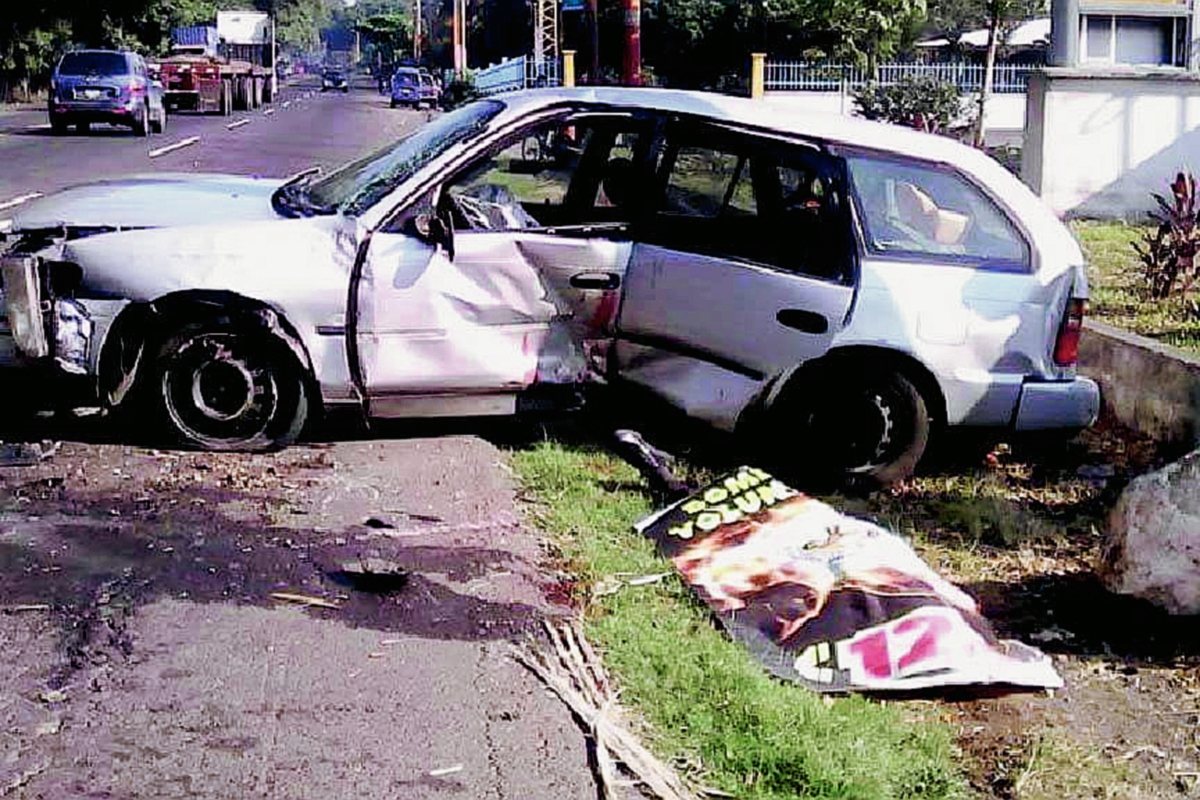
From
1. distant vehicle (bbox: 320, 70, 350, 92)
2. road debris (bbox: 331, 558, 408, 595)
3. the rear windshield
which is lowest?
road debris (bbox: 331, 558, 408, 595)

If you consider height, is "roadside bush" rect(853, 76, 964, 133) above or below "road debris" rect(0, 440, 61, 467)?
above

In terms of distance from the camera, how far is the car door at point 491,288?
738 cm

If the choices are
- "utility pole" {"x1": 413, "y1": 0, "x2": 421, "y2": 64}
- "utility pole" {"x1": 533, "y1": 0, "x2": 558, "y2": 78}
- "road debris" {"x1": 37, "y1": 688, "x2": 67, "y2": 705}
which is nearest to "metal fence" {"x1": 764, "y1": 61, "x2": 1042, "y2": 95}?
"utility pole" {"x1": 533, "y1": 0, "x2": 558, "y2": 78}

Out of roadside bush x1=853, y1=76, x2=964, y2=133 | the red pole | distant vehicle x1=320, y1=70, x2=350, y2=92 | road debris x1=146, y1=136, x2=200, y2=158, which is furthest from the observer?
distant vehicle x1=320, y1=70, x2=350, y2=92

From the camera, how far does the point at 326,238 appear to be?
7.38 meters

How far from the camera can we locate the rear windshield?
116 ft

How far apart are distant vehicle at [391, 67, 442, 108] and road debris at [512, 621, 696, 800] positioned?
60.6m

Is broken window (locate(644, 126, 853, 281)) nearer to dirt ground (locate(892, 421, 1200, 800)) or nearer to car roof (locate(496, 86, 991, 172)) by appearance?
car roof (locate(496, 86, 991, 172))

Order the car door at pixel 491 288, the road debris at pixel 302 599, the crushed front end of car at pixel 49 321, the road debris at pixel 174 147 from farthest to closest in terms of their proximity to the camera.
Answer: the road debris at pixel 174 147
the car door at pixel 491 288
the crushed front end of car at pixel 49 321
the road debris at pixel 302 599

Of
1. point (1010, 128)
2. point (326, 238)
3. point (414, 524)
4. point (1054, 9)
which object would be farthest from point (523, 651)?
point (1010, 128)

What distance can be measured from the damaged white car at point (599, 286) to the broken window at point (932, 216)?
0.04 ft

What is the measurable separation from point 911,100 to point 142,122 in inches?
629

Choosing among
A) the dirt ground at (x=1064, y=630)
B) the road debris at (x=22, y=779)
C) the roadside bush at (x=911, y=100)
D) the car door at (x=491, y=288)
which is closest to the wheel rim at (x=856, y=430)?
the dirt ground at (x=1064, y=630)

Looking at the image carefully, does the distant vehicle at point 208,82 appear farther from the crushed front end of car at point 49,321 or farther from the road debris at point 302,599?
the road debris at point 302,599
